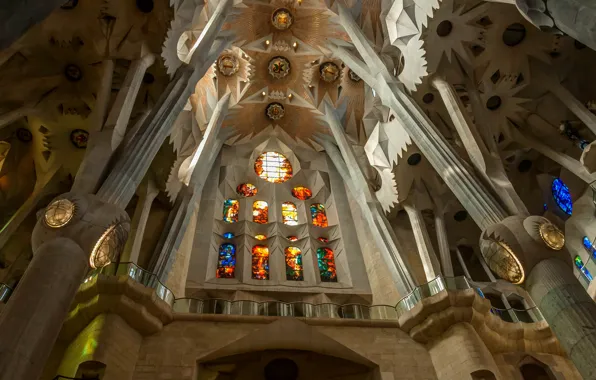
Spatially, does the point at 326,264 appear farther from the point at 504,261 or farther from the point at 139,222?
the point at 504,261

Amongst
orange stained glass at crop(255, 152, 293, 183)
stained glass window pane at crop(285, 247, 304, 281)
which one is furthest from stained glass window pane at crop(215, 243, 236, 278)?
orange stained glass at crop(255, 152, 293, 183)

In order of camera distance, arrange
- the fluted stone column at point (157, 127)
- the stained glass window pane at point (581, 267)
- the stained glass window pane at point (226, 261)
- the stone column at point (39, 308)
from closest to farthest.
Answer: the stone column at point (39, 308) → the fluted stone column at point (157, 127) → the stained glass window pane at point (581, 267) → the stained glass window pane at point (226, 261)

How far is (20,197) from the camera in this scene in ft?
40.8

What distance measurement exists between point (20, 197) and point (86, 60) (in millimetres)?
4264

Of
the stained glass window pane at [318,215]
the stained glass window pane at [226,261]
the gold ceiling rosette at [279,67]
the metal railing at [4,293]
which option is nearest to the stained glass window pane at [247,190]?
the stained glass window pane at [318,215]

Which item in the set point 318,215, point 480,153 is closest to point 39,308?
point 480,153

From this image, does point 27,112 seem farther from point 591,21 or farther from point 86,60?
point 591,21

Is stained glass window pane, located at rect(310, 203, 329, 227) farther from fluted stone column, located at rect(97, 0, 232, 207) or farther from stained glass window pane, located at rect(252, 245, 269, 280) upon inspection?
fluted stone column, located at rect(97, 0, 232, 207)

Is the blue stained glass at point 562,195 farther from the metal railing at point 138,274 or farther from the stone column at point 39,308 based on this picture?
the stone column at point 39,308

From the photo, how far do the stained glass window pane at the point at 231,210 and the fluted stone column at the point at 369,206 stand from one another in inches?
178

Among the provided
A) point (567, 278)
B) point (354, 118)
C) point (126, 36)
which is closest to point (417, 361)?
point (567, 278)

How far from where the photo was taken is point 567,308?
745 centimetres

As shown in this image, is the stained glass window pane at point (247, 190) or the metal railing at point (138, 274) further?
the stained glass window pane at point (247, 190)

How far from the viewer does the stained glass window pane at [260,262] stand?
1533 centimetres
